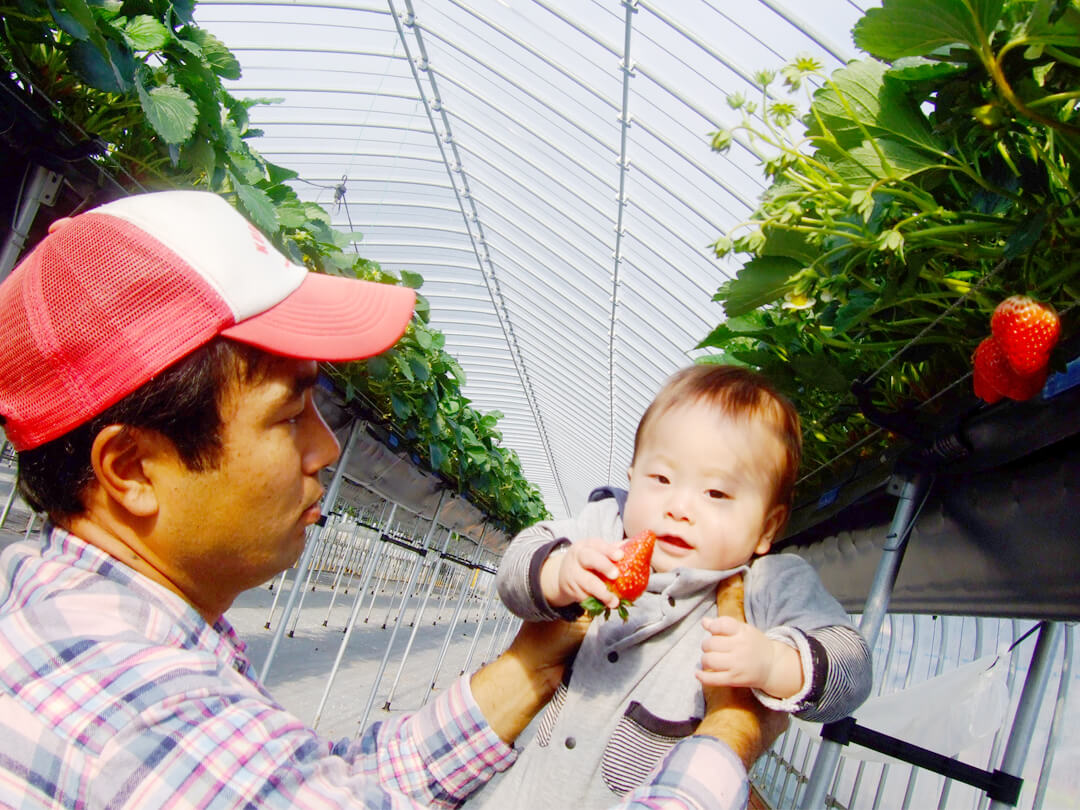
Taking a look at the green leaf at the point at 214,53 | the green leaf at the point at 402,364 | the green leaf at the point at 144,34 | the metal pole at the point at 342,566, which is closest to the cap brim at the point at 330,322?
the green leaf at the point at 144,34

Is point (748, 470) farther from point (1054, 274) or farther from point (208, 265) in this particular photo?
point (208, 265)

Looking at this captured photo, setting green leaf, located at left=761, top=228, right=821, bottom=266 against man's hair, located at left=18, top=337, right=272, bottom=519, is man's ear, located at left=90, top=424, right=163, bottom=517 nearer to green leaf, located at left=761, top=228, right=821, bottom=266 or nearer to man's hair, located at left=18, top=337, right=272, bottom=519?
man's hair, located at left=18, top=337, right=272, bottom=519

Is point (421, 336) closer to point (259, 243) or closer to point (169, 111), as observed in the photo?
point (169, 111)

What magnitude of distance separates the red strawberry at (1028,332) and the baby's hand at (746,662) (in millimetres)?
573

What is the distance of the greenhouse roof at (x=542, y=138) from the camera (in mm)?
7438

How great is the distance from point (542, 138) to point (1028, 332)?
9.18 meters

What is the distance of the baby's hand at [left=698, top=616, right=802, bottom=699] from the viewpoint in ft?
4.00

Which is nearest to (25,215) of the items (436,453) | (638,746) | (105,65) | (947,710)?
(105,65)

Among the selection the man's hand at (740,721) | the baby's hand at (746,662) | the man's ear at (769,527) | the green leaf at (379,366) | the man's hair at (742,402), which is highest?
the green leaf at (379,366)

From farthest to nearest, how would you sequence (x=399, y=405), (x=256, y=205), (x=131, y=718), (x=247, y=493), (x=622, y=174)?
(x=622, y=174), (x=399, y=405), (x=256, y=205), (x=247, y=493), (x=131, y=718)

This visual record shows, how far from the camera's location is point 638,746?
4.91 feet

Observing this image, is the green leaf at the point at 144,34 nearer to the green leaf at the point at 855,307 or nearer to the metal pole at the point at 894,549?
the green leaf at the point at 855,307

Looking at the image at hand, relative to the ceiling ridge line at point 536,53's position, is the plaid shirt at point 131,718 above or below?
below

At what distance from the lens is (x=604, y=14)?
7.46 metres
